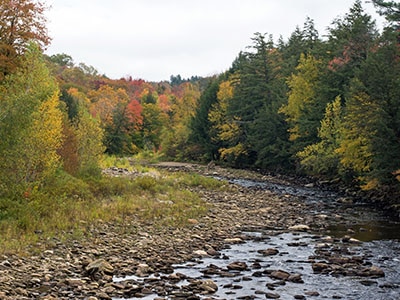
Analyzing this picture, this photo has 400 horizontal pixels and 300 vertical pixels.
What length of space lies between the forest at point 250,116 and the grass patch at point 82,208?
0.78 metres

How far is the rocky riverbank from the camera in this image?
11.7m

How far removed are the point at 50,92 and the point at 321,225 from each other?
13440 mm

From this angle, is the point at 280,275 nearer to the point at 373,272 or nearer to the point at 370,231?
the point at 373,272

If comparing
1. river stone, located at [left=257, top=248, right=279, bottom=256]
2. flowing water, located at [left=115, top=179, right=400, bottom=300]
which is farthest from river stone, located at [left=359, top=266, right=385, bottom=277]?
river stone, located at [left=257, top=248, right=279, bottom=256]

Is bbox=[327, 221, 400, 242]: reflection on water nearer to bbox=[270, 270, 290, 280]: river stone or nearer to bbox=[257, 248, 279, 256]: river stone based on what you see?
bbox=[257, 248, 279, 256]: river stone

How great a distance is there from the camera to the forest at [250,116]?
62.8 feet

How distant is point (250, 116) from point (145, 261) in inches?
1850

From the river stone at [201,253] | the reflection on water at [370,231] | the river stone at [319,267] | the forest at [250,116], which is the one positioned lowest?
the river stone at [201,253]

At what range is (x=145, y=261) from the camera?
48.2 ft

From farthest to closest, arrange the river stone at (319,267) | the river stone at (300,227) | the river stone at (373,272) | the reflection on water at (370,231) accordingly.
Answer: the river stone at (300,227)
the reflection on water at (370,231)
the river stone at (319,267)
the river stone at (373,272)

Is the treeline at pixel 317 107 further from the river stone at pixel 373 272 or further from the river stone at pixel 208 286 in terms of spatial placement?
the river stone at pixel 208 286

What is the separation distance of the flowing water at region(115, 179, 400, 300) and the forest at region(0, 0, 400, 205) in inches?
217

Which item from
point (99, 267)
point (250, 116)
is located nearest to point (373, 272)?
point (99, 267)

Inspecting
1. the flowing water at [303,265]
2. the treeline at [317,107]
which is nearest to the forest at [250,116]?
the treeline at [317,107]
